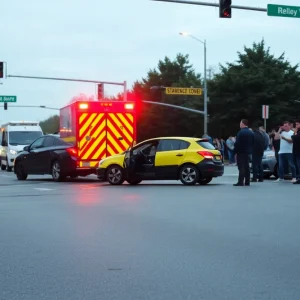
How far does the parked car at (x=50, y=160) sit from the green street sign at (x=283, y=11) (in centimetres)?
749

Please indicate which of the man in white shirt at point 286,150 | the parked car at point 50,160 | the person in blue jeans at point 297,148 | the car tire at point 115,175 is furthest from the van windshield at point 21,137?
the person in blue jeans at point 297,148

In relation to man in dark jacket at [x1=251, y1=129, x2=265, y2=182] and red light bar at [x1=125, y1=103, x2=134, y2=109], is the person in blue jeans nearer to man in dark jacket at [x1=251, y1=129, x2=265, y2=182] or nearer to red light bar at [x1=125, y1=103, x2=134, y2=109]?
man in dark jacket at [x1=251, y1=129, x2=265, y2=182]

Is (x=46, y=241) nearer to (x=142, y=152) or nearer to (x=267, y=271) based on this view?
(x=267, y=271)

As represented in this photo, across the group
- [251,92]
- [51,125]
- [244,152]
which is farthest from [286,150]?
[51,125]

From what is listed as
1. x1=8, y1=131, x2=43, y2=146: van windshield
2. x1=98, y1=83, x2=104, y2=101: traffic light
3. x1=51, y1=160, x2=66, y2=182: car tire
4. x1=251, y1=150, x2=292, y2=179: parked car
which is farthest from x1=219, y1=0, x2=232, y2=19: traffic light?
x1=98, y1=83, x2=104, y2=101: traffic light

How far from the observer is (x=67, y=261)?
24.6ft

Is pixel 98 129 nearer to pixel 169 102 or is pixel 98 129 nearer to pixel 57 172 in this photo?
pixel 57 172

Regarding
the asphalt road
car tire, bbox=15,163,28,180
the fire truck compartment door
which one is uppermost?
the fire truck compartment door

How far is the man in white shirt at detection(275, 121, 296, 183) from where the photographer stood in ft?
64.7

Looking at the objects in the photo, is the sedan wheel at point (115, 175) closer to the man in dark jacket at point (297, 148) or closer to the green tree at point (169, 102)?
the man in dark jacket at point (297, 148)

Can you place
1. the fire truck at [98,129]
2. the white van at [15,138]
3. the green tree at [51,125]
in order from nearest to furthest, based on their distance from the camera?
the fire truck at [98,129] → the white van at [15,138] → the green tree at [51,125]

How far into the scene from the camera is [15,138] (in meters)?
33.2

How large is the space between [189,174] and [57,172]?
5402mm

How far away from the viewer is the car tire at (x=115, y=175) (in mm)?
19859
